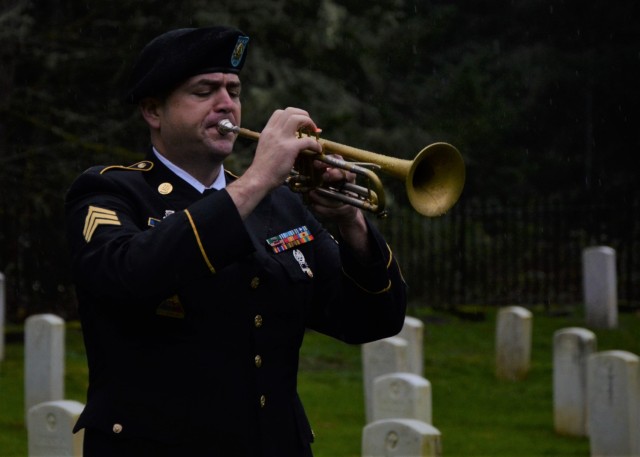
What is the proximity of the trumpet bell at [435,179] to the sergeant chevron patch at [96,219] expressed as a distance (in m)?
0.81

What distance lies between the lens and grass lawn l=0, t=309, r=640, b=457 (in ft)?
30.3

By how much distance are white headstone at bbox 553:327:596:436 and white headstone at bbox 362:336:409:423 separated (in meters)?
1.14

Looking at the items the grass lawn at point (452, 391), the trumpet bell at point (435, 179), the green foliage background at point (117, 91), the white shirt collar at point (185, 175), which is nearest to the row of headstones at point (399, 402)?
the grass lawn at point (452, 391)

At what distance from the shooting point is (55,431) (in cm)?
657

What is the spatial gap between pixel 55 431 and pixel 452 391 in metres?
5.49

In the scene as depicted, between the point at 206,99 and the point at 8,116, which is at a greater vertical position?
the point at 8,116

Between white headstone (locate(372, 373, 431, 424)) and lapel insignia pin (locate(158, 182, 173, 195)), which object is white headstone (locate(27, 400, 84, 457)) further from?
lapel insignia pin (locate(158, 182, 173, 195))

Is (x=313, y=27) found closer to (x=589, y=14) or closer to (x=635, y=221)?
(x=635, y=221)

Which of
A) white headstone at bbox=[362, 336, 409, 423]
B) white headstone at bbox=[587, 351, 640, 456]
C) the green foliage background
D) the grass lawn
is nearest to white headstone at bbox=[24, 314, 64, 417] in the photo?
the grass lawn

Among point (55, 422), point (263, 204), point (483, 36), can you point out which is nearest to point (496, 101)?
point (483, 36)

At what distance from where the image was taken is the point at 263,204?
3.92m

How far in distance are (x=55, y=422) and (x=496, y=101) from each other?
22.3m

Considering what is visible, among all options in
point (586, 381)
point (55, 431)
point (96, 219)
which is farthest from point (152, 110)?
point (586, 381)

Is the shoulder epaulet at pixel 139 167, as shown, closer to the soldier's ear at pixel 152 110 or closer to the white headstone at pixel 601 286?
the soldier's ear at pixel 152 110
